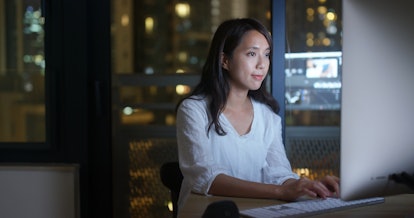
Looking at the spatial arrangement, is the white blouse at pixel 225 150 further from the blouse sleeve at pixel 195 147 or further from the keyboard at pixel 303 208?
the keyboard at pixel 303 208

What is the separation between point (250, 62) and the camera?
204 centimetres

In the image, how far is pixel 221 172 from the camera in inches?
71.8

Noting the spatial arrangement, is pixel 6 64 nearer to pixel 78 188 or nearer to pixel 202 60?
pixel 78 188

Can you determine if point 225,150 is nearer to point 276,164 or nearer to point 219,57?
point 276,164

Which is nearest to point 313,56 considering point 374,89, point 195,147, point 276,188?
point 195,147

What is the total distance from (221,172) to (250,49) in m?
0.48

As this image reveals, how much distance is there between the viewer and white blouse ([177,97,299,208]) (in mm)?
1866

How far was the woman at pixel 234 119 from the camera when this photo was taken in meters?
1.93

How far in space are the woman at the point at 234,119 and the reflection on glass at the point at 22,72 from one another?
1402mm

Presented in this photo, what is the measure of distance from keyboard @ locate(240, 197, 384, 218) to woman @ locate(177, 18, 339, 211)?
1.02 feet

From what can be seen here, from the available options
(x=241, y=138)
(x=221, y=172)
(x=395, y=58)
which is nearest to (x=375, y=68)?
(x=395, y=58)

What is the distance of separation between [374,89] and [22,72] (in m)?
2.43

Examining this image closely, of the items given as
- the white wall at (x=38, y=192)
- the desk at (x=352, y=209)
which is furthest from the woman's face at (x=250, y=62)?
the white wall at (x=38, y=192)

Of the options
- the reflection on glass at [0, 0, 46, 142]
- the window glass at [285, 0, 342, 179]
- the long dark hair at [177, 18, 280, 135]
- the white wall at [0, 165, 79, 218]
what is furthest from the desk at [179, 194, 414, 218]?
the reflection on glass at [0, 0, 46, 142]
